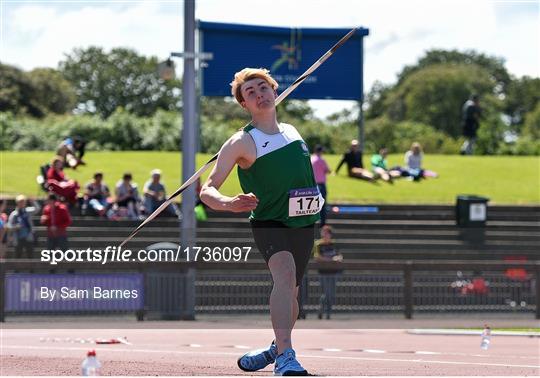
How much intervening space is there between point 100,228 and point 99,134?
26355 mm

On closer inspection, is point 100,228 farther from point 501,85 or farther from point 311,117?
point 501,85

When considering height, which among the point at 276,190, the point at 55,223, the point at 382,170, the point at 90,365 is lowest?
the point at 90,365

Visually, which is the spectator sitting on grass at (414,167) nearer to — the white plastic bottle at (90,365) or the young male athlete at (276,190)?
the young male athlete at (276,190)

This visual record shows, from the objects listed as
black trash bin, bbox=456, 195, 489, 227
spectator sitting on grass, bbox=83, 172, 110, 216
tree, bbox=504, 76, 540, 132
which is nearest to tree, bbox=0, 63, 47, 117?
tree, bbox=504, 76, 540, 132

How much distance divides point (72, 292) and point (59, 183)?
553 cm

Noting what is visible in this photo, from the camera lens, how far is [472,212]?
28719 millimetres

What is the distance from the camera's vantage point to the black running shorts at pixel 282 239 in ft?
26.5

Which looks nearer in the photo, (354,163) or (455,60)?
(354,163)

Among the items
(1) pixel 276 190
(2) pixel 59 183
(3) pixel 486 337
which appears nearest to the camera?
(1) pixel 276 190

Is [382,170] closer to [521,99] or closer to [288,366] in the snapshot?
[288,366]

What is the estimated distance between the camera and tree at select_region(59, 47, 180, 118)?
4808 inches

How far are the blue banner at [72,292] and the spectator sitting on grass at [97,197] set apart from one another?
20.2ft

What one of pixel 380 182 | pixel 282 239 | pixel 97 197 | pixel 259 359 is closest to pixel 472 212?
pixel 380 182

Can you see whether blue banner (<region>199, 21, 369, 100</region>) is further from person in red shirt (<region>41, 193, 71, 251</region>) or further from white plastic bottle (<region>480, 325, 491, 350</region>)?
white plastic bottle (<region>480, 325, 491, 350</region>)
